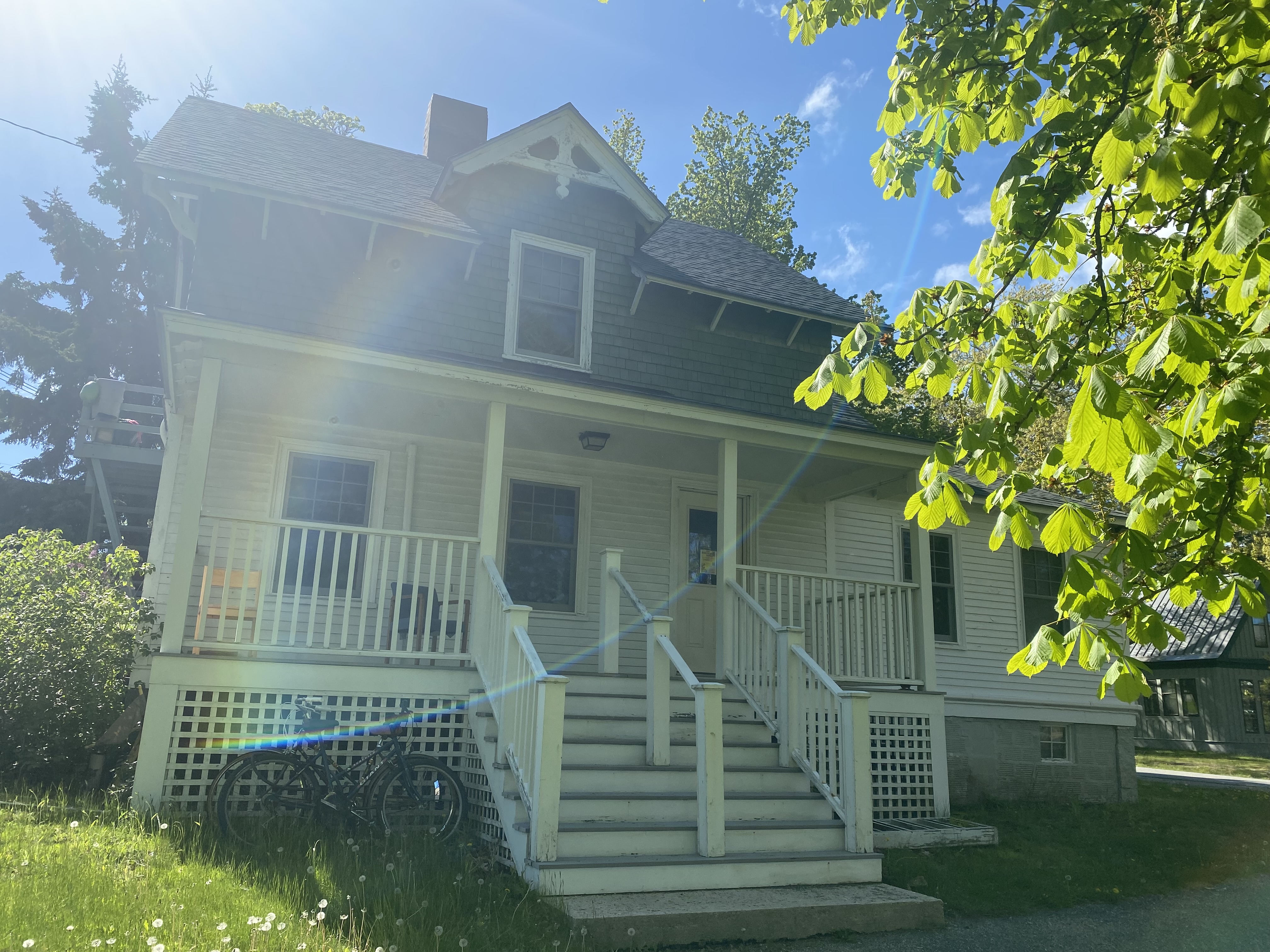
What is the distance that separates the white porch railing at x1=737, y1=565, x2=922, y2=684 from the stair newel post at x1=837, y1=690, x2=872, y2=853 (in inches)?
74.1

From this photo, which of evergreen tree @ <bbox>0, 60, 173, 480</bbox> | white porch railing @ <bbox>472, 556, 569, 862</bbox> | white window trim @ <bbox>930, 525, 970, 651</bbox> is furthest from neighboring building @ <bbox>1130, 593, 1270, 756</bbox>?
evergreen tree @ <bbox>0, 60, 173, 480</bbox>

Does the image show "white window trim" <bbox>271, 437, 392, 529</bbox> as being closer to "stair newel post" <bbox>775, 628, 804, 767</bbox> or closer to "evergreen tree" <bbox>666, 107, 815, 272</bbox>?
"stair newel post" <bbox>775, 628, 804, 767</bbox>

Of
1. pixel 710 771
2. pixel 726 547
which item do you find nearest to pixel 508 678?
pixel 710 771

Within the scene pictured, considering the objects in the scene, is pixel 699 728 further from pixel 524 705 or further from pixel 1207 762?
pixel 1207 762

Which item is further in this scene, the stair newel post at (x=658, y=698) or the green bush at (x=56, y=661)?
the green bush at (x=56, y=661)

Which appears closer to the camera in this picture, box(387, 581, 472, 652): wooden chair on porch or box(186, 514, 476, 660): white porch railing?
box(186, 514, 476, 660): white porch railing

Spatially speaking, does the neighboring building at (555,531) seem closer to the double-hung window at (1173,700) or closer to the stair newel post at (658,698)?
the stair newel post at (658,698)

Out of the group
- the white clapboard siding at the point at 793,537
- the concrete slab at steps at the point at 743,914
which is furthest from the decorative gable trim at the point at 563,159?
the concrete slab at steps at the point at 743,914

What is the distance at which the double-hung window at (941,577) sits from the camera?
13.1 m

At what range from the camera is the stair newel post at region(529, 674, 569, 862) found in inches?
219

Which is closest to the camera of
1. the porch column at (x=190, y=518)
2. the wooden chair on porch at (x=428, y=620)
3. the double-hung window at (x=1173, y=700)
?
the porch column at (x=190, y=518)

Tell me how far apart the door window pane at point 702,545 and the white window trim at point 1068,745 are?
5724 mm

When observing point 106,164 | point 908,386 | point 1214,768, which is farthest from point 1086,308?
point 106,164

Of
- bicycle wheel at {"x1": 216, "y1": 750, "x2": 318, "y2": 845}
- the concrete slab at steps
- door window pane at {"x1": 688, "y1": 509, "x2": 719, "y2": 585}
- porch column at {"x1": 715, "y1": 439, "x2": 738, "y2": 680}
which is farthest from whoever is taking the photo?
door window pane at {"x1": 688, "y1": 509, "x2": 719, "y2": 585}
